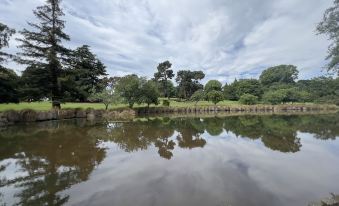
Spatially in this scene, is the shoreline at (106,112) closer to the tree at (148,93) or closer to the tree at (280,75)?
the tree at (148,93)

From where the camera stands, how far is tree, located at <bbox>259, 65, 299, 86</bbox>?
277 ft

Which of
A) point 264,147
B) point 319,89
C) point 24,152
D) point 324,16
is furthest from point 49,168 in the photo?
point 319,89

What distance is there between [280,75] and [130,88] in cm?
6748

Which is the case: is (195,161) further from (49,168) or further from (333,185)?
(49,168)

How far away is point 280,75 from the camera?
84.3m

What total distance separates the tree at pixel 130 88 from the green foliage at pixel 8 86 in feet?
46.2

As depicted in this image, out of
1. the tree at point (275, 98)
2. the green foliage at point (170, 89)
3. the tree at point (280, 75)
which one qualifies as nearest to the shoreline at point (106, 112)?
the tree at point (275, 98)

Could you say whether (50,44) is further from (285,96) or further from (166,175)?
(285,96)

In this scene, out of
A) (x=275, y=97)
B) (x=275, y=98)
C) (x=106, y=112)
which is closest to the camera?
(x=106, y=112)

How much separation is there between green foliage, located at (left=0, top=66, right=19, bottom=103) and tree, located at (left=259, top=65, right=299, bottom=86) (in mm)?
80704

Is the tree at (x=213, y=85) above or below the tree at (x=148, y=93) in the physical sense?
above

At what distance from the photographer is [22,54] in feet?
75.3

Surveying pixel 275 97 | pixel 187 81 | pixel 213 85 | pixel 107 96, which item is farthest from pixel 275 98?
pixel 107 96

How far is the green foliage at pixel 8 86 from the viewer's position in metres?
20.9
